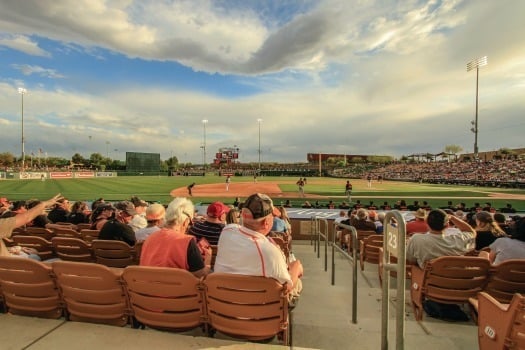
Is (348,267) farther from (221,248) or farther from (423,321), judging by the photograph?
(221,248)

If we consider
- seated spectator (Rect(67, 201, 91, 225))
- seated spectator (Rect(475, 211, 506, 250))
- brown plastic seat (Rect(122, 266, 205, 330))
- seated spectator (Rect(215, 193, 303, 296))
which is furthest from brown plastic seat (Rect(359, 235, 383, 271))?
seated spectator (Rect(67, 201, 91, 225))

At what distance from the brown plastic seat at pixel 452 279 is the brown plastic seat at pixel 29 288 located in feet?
13.6

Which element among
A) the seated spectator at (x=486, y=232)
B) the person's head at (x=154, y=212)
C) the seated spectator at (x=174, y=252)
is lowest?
the seated spectator at (x=486, y=232)

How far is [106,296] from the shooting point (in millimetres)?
2867

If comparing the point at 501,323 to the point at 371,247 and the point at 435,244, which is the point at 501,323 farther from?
the point at 371,247

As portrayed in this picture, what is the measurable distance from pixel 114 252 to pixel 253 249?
9.82 ft

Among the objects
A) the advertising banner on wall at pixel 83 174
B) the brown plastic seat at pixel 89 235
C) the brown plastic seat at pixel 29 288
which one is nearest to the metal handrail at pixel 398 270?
the brown plastic seat at pixel 29 288

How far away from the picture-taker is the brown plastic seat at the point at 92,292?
2797 mm

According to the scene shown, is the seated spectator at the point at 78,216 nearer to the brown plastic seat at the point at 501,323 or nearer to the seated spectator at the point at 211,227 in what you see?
the seated spectator at the point at 211,227

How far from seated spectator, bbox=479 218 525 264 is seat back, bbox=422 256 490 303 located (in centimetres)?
63

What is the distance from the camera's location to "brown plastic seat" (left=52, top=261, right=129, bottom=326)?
2.80 meters

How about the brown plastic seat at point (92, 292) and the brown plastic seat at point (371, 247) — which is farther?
the brown plastic seat at point (371, 247)

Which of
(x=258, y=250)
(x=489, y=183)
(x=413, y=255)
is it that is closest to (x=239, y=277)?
(x=258, y=250)

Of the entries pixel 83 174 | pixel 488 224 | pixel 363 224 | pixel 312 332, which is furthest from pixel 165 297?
pixel 83 174
